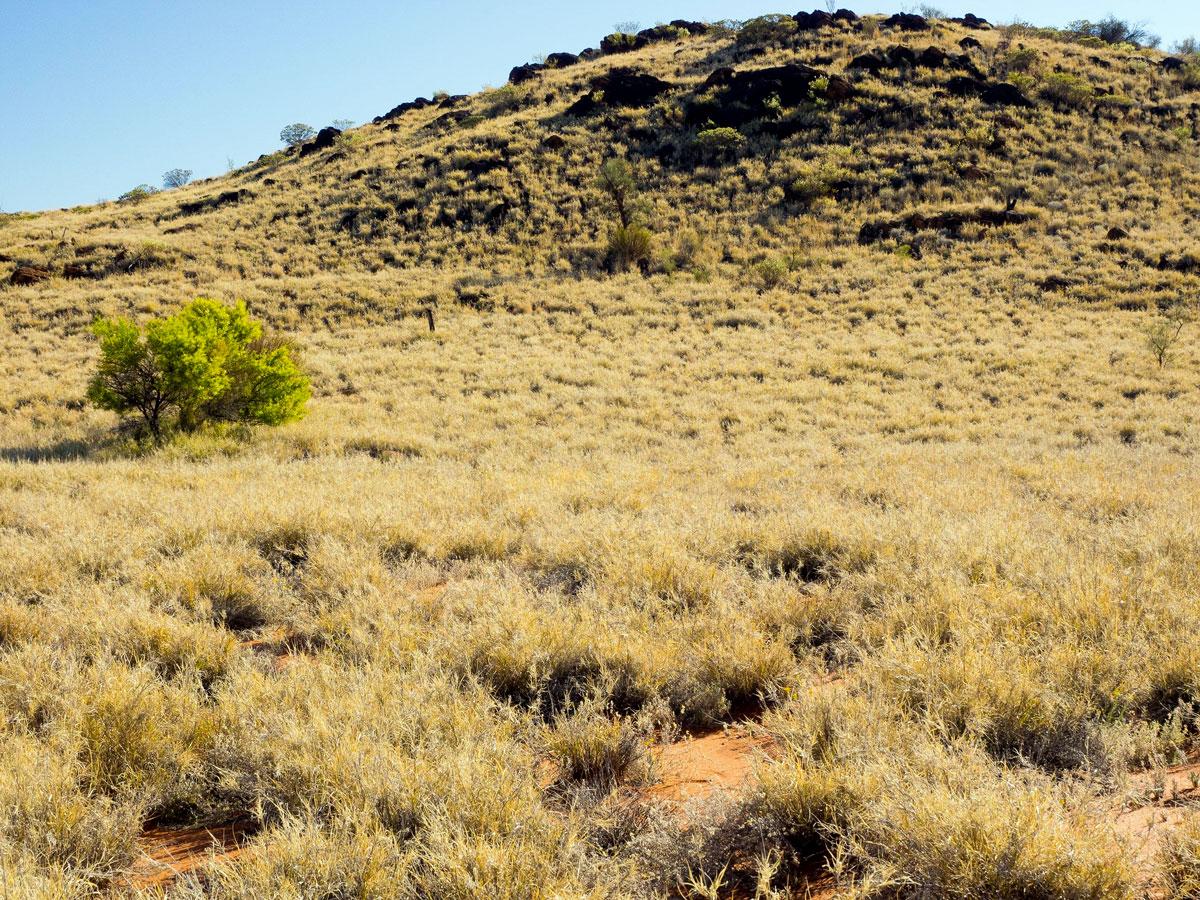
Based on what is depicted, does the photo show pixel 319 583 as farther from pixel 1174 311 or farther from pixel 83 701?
pixel 1174 311

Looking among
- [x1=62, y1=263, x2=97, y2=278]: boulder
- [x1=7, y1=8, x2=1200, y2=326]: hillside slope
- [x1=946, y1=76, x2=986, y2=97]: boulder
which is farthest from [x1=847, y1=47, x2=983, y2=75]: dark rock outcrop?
[x1=62, y1=263, x2=97, y2=278]: boulder

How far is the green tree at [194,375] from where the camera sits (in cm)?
1209

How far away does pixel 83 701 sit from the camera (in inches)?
117

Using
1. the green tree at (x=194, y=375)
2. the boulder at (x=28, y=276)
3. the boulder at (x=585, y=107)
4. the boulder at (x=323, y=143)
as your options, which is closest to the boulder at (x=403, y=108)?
the boulder at (x=323, y=143)

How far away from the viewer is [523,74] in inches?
2448

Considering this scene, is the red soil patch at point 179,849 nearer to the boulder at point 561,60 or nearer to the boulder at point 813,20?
the boulder at point 813,20

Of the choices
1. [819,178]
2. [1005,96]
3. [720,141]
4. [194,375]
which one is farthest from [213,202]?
[1005,96]

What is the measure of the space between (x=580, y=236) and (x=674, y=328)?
1323 cm

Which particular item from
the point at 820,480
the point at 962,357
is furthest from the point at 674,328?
the point at 820,480

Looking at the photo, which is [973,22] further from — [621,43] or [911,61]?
[621,43]

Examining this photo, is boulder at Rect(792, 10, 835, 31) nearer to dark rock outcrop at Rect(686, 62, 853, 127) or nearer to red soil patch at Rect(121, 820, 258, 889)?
dark rock outcrop at Rect(686, 62, 853, 127)

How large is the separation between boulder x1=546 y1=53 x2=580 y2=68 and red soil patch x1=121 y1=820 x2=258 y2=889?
2958 inches

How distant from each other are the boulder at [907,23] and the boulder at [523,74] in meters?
32.8

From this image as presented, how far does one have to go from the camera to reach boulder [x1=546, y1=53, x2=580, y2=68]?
65.9 metres
